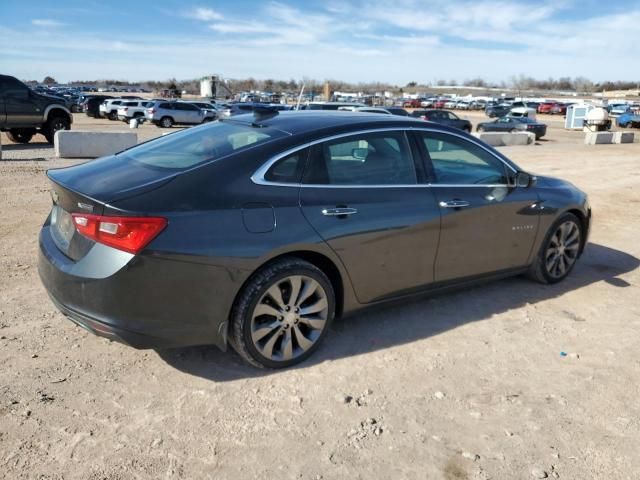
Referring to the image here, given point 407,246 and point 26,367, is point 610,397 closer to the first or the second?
point 407,246

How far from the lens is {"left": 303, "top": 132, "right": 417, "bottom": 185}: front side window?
3.78 metres

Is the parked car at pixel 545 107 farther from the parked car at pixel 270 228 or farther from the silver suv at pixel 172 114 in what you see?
the parked car at pixel 270 228

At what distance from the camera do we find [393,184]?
411cm

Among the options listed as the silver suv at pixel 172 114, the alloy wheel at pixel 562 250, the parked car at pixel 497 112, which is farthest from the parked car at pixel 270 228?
the parked car at pixel 497 112

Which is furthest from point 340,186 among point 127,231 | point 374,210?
point 127,231

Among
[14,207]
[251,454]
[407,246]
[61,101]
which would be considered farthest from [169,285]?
[61,101]

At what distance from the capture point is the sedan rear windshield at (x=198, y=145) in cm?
361

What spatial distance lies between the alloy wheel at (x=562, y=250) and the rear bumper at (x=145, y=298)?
3380 mm

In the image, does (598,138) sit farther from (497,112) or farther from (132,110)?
(497,112)

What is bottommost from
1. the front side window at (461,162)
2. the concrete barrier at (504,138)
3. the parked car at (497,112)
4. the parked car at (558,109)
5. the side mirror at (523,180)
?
the concrete barrier at (504,138)

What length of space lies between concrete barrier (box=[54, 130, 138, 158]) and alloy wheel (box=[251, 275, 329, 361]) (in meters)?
11.3

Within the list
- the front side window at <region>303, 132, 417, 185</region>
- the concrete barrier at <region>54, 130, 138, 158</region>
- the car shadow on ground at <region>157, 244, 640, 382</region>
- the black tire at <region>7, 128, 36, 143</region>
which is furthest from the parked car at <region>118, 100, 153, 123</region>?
the front side window at <region>303, 132, 417, 185</region>

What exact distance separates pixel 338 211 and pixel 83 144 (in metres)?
11.8

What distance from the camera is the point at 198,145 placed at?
12.9ft
